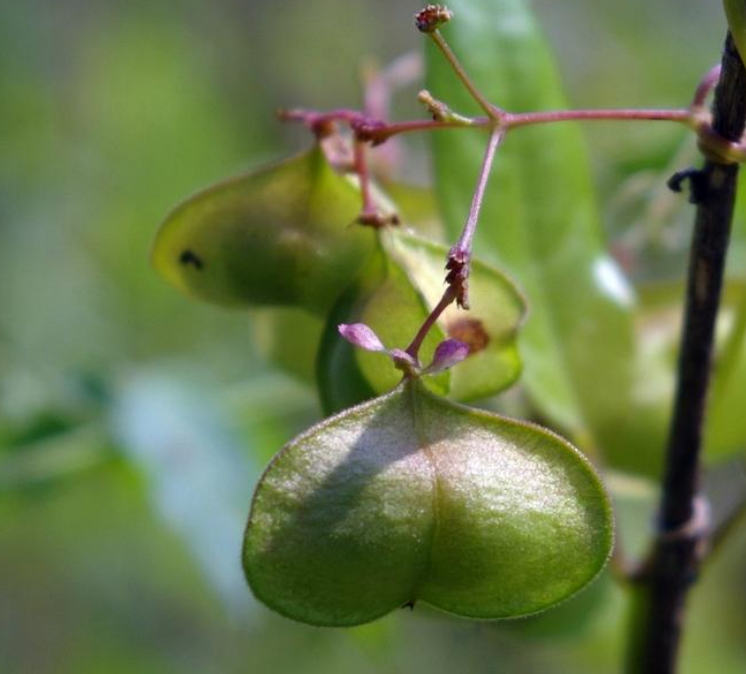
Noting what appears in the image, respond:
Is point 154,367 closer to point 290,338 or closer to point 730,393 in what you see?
point 290,338

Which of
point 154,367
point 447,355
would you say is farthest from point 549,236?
point 154,367

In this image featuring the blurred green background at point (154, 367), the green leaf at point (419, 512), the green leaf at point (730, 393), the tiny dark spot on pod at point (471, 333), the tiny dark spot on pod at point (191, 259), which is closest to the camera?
the green leaf at point (419, 512)

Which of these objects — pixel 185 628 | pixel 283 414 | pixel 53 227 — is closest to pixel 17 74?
pixel 53 227

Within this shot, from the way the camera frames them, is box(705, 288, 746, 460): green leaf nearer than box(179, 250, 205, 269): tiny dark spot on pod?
No

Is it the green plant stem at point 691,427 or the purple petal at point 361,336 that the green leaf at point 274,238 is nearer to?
the purple petal at point 361,336

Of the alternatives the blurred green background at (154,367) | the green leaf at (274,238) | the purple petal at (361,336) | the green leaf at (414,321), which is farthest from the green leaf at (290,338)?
the blurred green background at (154,367)

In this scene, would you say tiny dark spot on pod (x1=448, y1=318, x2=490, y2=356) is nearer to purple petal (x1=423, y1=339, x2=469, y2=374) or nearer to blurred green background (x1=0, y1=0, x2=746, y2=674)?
purple petal (x1=423, y1=339, x2=469, y2=374)

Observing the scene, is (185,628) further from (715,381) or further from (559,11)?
(559,11)

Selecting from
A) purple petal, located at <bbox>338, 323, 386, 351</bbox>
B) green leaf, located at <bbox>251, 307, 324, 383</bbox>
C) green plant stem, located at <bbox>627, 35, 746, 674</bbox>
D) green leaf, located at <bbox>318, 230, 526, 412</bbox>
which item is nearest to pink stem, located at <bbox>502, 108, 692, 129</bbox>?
green plant stem, located at <bbox>627, 35, 746, 674</bbox>
